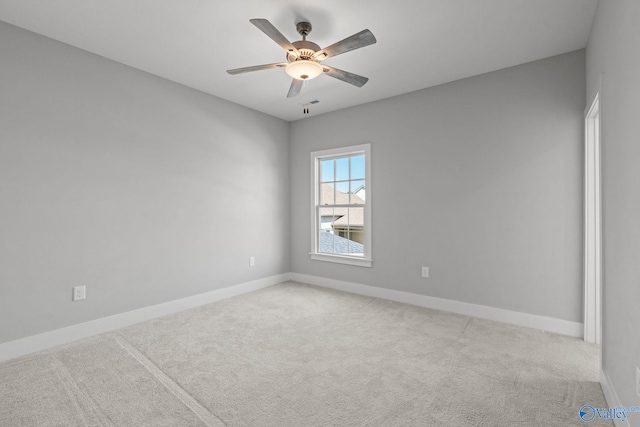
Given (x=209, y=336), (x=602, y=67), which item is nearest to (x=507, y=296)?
(x=602, y=67)

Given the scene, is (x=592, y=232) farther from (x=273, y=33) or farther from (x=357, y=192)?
(x=273, y=33)

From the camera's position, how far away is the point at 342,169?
4703mm

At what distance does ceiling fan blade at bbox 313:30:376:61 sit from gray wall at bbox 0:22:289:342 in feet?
7.15

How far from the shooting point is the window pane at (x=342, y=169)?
4648mm

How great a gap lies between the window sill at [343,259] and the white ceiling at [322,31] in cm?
237

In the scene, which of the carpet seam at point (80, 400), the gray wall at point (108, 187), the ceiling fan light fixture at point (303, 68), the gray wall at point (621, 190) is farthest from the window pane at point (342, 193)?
the carpet seam at point (80, 400)

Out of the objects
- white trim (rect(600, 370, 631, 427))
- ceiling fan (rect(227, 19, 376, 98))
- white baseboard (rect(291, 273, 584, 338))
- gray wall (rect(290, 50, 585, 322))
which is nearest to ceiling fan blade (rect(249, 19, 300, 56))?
ceiling fan (rect(227, 19, 376, 98))

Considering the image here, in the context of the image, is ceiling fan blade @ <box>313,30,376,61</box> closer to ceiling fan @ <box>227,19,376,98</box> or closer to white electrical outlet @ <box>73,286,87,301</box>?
ceiling fan @ <box>227,19,376,98</box>

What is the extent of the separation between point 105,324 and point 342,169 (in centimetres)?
347

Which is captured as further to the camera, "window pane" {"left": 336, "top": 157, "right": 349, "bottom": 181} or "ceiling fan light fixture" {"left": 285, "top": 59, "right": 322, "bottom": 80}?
"window pane" {"left": 336, "top": 157, "right": 349, "bottom": 181}

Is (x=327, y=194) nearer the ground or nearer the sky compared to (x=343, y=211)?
nearer the sky

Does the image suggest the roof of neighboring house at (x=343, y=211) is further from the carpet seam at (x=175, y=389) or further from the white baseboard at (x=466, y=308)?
the carpet seam at (x=175, y=389)

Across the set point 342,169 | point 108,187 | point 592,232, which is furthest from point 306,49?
point 592,232

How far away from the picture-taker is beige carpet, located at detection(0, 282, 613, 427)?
5.87 feet
